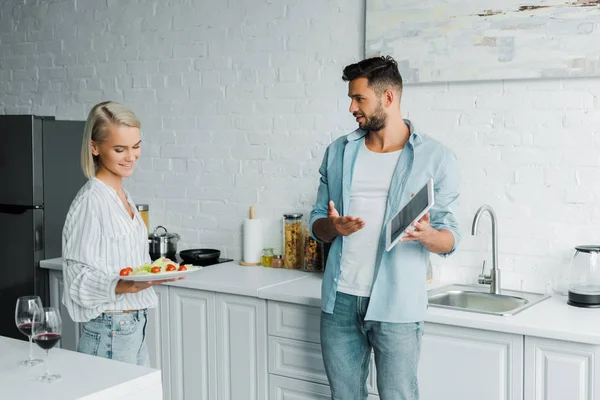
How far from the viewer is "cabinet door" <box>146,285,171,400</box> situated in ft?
12.4

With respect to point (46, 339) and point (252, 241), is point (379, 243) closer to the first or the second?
point (46, 339)

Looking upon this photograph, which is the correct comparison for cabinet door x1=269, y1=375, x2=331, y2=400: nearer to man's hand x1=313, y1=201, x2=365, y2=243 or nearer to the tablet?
man's hand x1=313, y1=201, x2=365, y2=243

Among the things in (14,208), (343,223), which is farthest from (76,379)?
(14,208)

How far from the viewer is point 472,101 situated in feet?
11.2

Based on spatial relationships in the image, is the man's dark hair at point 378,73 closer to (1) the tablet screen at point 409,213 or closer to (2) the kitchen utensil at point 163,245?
(1) the tablet screen at point 409,213

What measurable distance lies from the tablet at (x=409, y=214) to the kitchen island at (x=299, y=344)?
470 millimetres

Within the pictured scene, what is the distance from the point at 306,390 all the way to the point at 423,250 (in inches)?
36.2

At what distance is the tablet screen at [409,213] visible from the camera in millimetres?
2393

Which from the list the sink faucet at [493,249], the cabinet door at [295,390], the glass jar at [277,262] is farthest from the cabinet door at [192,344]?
the sink faucet at [493,249]

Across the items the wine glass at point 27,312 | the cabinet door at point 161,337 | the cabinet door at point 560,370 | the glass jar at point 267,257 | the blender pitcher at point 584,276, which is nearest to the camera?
the wine glass at point 27,312

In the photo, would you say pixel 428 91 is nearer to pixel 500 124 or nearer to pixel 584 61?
pixel 500 124

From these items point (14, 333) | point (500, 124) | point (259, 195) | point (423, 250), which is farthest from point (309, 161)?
point (14, 333)

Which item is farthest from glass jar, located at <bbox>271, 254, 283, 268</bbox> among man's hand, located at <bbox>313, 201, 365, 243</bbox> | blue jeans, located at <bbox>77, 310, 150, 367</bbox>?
blue jeans, located at <bbox>77, 310, 150, 367</bbox>

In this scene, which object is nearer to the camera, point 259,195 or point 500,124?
point 500,124
